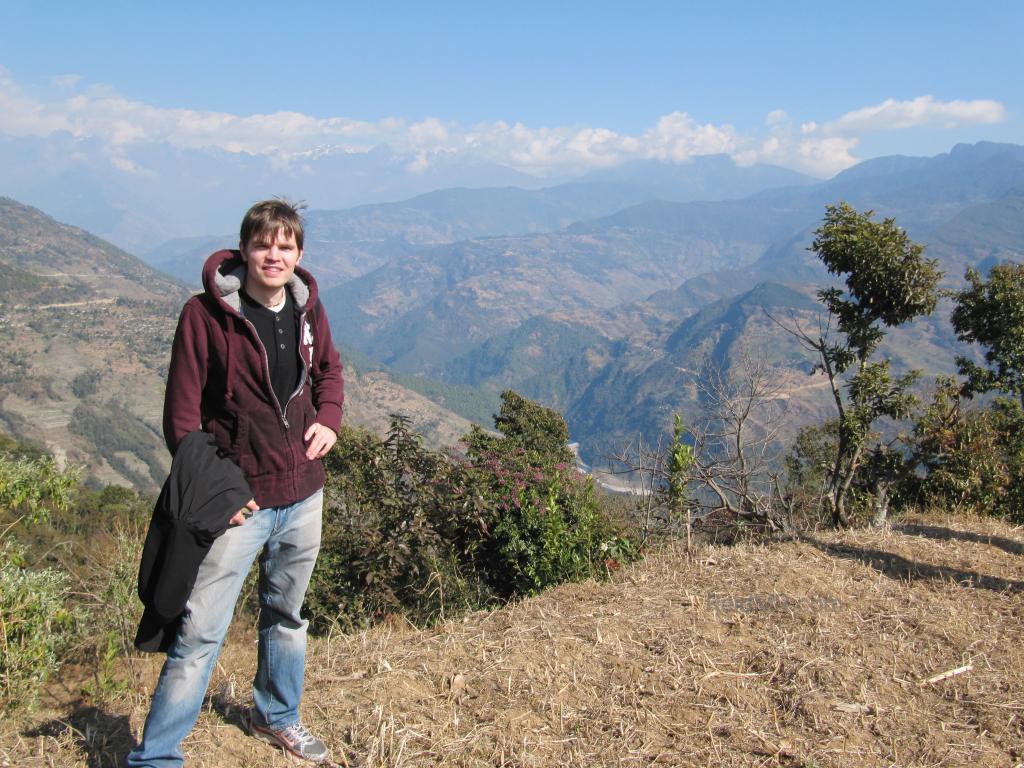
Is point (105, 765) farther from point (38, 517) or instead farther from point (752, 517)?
point (752, 517)

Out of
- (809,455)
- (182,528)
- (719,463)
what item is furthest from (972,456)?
(182,528)

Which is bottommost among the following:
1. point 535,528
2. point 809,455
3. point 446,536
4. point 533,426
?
point 809,455

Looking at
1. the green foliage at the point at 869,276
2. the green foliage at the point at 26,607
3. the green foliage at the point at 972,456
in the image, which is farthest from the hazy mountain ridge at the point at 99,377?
the green foliage at the point at 26,607

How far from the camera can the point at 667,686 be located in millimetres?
3133

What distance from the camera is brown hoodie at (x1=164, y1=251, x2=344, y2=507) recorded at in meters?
2.24

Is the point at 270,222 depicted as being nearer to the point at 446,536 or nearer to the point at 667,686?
the point at 667,686

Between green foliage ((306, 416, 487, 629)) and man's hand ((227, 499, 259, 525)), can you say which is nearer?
man's hand ((227, 499, 259, 525))

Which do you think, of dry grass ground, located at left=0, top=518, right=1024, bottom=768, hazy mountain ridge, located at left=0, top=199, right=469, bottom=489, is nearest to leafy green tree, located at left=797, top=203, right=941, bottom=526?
dry grass ground, located at left=0, top=518, right=1024, bottom=768

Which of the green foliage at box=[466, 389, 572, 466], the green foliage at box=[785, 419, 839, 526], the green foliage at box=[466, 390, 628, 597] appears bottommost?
the green foliage at box=[785, 419, 839, 526]

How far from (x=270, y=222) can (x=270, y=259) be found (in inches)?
4.9

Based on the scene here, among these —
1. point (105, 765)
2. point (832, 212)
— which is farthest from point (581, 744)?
point (832, 212)

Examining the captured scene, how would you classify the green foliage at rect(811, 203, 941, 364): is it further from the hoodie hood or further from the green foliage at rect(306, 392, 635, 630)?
the hoodie hood

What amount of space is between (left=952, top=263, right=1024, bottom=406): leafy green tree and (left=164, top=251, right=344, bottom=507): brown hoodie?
10871mm

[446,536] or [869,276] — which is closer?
[446,536]
